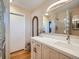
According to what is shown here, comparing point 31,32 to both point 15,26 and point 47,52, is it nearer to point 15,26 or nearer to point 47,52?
point 15,26

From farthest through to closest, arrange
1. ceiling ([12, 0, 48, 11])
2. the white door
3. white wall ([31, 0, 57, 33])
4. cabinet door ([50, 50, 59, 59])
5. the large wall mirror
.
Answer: the white door < ceiling ([12, 0, 48, 11]) < white wall ([31, 0, 57, 33]) < the large wall mirror < cabinet door ([50, 50, 59, 59])

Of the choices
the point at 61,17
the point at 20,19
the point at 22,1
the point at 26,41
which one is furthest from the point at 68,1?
the point at 26,41

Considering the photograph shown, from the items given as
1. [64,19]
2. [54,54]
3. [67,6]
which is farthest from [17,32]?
[54,54]

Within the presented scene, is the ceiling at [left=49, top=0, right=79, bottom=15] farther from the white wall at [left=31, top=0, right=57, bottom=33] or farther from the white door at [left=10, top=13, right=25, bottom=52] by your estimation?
the white door at [left=10, top=13, right=25, bottom=52]

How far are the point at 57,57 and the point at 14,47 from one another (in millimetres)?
2699

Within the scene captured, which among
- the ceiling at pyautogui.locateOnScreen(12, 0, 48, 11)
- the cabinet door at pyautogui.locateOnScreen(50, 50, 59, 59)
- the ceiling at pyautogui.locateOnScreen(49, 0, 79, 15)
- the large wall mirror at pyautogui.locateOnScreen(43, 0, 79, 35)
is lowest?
the cabinet door at pyautogui.locateOnScreen(50, 50, 59, 59)

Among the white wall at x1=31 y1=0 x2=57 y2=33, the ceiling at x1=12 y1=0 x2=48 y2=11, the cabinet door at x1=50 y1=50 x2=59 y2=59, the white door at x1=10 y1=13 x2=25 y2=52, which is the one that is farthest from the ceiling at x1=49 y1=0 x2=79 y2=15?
the white door at x1=10 y1=13 x2=25 y2=52

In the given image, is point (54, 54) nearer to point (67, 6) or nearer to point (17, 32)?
point (67, 6)

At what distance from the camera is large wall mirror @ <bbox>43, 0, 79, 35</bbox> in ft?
6.44

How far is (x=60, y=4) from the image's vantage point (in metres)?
2.47

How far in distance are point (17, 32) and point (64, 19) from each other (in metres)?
2.36

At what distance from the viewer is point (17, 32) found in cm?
384

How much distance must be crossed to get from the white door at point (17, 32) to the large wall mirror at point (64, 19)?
144 centimetres

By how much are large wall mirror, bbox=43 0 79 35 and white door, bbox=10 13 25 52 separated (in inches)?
56.7
